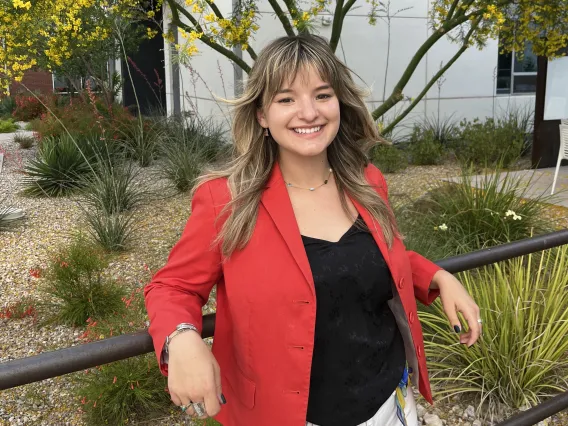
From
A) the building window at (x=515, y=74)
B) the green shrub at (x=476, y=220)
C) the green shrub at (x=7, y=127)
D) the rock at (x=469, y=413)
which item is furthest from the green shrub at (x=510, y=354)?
the green shrub at (x=7, y=127)

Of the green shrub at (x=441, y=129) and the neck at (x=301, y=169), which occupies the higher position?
the neck at (x=301, y=169)

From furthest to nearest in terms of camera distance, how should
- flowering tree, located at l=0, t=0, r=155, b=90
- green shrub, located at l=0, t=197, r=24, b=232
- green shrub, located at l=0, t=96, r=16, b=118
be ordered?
green shrub, located at l=0, t=96, r=16, b=118
flowering tree, located at l=0, t=0, r=155, b=90
green shrub, located at l=0, t=197, r=24, b=232

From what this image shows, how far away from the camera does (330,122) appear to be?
1.63 metres

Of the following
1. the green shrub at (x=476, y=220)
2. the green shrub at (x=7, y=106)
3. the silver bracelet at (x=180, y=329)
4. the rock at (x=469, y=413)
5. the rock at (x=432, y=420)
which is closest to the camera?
the silver bracelet at (x=180, y=329)

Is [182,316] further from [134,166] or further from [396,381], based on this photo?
[134,166]

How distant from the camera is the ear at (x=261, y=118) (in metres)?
1.68

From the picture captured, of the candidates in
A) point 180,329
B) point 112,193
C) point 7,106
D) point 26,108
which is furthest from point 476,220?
point 7,106

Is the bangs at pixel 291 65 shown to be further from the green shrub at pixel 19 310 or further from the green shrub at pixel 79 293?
the green shrub at pixel 19 310

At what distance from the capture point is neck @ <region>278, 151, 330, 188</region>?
66.5 inches

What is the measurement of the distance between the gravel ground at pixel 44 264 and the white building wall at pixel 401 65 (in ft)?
11.3

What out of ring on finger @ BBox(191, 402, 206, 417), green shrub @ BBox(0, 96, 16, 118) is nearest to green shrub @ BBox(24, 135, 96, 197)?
ring on finger @ BBox(191, 402, 206, 417)

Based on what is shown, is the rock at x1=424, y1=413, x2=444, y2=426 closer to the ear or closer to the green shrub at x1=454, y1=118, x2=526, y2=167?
the ear

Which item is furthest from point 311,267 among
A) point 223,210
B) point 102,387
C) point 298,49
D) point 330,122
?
point 102,387

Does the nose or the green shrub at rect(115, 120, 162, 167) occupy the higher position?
the nose
